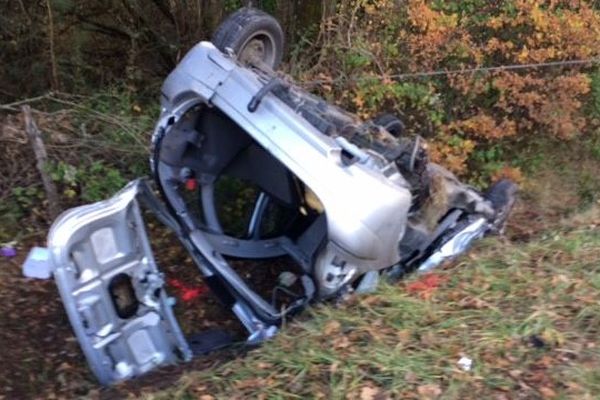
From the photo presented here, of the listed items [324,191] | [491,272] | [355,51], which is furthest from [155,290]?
[355,51]

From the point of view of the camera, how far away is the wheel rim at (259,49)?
5.53 meters

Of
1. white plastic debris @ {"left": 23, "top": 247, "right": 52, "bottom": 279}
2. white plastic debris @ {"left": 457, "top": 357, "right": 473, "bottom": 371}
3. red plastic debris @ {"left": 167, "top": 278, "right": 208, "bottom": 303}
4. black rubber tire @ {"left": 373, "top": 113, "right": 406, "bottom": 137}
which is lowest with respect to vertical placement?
red plastic debris @ {"left": 167, "top": 278, "right": 208, "bottom": 303}

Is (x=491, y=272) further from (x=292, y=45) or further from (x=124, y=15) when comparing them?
(x=124, y=15)

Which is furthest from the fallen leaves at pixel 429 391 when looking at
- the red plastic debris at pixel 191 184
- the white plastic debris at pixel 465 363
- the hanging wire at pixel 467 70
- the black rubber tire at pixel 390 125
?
the hanging wire at pixel 467 70

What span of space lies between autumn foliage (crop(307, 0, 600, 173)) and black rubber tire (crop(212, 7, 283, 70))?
2515 millimetres

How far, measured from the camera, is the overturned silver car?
4.15m

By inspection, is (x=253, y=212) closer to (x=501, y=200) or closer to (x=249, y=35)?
(x=249, y=35)

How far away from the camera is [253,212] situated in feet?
18.6

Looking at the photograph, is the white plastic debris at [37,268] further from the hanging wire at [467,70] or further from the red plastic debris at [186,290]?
the hanging wire at [467,70]

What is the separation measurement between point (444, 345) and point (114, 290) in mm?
1848

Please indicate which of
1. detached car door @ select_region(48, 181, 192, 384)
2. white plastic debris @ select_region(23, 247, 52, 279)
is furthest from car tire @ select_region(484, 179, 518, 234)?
white plastic debris @ select_region(23, 247, 52, 279)

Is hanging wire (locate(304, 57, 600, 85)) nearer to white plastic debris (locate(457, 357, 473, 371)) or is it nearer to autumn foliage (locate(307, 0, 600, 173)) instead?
autumn foliage (locate(307, 0, 600, 173))

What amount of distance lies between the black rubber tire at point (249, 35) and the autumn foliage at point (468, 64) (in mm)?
2515

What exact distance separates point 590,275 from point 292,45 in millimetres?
5517
